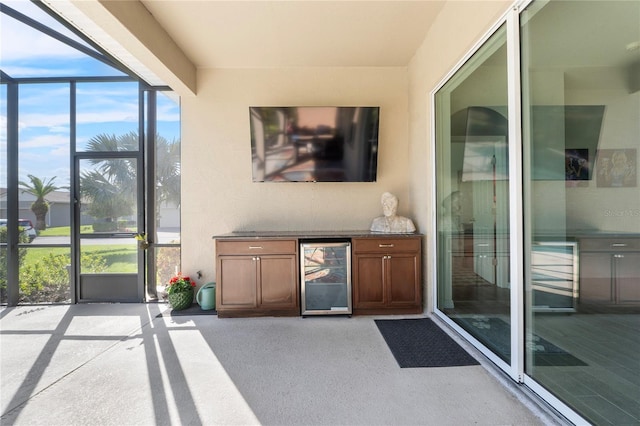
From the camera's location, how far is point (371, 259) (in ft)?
10.3

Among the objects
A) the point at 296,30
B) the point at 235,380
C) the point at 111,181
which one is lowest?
the point at 235,380

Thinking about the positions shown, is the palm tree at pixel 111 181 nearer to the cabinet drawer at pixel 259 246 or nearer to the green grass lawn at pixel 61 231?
the green grass lawn at pixel 61 231

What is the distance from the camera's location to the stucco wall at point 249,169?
370cm

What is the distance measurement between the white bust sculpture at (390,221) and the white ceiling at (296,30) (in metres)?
1.77

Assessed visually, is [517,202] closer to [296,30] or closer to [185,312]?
[296,30]

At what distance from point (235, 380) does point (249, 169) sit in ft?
8.24

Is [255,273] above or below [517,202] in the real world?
below

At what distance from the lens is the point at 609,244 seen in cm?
128

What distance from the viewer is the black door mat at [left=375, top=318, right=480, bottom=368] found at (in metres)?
2.19

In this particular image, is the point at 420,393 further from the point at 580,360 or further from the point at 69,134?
the point at 69,134

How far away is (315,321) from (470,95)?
105 inches

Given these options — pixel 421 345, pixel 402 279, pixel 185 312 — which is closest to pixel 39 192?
pixel 185 312

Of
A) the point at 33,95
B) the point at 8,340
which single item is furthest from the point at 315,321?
the point at 33,95

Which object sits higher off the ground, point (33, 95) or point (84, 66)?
point (84, 66)
